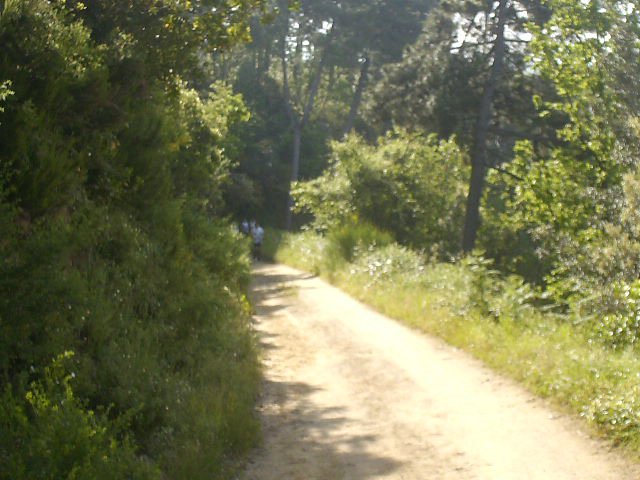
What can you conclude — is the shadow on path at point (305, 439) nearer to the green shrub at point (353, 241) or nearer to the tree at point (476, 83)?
the green shrub at point (353, 241)

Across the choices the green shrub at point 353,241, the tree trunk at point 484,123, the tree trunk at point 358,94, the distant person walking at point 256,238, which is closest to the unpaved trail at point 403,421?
the green shrub at point 353,241

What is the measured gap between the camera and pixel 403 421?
9383mm

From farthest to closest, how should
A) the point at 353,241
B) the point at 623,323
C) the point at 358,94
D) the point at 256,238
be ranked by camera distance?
the point at 358,94 → the point at 256,238 → the point at 353,241 → the point at 623,323

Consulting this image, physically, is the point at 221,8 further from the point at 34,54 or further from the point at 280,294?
the point at 280,294

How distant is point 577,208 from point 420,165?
950 centimetres

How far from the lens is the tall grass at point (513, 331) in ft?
28.7

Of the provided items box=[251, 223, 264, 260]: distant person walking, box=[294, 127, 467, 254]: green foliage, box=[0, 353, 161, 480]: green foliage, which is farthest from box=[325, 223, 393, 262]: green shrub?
box=[0, 353, 161, 480]: green foliage

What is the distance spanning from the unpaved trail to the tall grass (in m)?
0.27

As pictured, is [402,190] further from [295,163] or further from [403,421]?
[295,163]

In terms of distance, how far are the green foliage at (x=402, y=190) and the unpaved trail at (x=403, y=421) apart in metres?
14.4

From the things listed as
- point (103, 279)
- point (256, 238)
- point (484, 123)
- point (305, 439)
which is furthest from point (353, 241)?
point (103, 279)

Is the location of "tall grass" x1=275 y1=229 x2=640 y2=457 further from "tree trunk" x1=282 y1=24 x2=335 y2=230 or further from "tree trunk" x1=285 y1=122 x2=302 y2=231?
"tree trunk" x1=282 y1=24 x2=335 y2=230

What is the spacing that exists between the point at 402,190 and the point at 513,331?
17172mm

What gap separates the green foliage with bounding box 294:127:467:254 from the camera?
2947 cm
